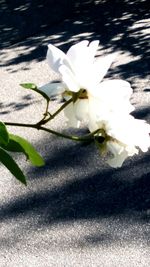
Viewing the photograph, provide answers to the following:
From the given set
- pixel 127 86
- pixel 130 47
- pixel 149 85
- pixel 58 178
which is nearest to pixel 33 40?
pixel 130 47

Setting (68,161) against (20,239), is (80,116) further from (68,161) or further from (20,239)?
(68,161)

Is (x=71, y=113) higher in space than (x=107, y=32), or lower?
higher

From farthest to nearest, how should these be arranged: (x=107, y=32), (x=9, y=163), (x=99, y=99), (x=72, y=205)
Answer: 1. (x=107, y=32)
2. (x=72, y=205)
3. (x=9, y=163)
4. (x=99, y=99)

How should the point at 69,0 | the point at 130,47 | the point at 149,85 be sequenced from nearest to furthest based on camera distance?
the point at 149,85 < the point at 130,47 < the point at 69,0

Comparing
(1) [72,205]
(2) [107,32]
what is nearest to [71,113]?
(1) [72,205]

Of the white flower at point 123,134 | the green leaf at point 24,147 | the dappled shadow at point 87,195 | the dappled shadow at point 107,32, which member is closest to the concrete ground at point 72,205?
the dappled shadow at point 87,195

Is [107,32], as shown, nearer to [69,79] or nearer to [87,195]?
[87,195]

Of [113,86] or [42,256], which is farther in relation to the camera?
[42,256]
